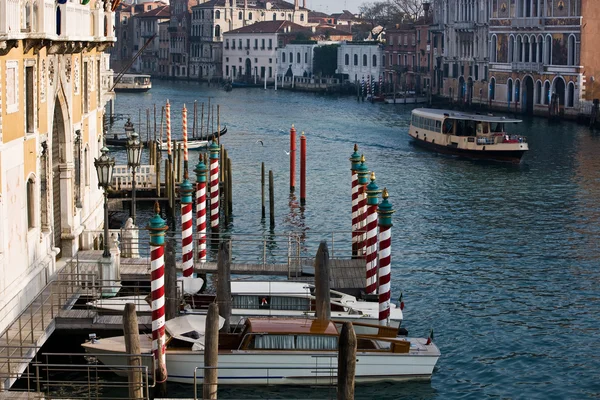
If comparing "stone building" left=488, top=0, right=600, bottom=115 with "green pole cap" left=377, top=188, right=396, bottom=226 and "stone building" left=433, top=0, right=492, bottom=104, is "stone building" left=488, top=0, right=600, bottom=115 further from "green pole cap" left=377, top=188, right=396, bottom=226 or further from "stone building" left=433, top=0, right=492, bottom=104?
"green pole cap" left=377, top=188, right=396, bottom=226

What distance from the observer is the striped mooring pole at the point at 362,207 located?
64.4 ft

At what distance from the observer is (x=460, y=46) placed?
7212cm

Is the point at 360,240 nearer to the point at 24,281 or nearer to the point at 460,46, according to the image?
the point at 24,281

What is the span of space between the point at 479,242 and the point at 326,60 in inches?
2727

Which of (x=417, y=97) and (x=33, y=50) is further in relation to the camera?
(x=417, y=97)

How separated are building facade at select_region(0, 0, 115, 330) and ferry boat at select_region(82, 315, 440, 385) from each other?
1477 mm

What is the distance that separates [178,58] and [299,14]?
42.8 ft

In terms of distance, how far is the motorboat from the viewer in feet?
52.5

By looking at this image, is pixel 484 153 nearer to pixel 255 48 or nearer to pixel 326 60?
pixel 326 60

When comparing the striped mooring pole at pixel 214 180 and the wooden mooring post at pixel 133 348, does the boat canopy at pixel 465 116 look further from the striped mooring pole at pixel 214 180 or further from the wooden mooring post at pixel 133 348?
the wooden mooring post at pixel 133 348

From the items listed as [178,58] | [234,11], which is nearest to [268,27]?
[234,11]

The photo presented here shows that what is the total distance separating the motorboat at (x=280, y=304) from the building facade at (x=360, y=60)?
7206 centimetres

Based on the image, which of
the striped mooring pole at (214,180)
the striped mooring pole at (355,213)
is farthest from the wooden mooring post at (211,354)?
the striped mooring pole at (214,180)

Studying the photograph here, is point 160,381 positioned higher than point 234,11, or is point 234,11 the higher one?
point 234,11
